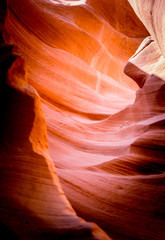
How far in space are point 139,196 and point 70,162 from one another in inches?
53.4

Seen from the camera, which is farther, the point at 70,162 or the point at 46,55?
the point at 46,55

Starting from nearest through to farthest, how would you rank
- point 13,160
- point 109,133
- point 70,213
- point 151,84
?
point 70,213 < point 13,160 < point 151,84 < point 109,133

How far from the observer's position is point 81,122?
540 cm

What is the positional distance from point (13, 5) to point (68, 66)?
92.4 inches

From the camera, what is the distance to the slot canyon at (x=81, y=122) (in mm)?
2061

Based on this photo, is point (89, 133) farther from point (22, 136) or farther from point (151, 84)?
point (22, 136)

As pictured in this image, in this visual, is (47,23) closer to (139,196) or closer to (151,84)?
(151,84)

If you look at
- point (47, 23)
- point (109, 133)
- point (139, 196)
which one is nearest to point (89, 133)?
point (109, 133)

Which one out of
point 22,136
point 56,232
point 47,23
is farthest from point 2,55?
point 47,23

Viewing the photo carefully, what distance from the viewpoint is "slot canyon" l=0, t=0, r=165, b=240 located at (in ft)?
6.76

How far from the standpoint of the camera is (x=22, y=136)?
2400 millimetres

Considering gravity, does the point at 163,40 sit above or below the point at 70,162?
above

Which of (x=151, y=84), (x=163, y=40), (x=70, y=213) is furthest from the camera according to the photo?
(x=151, y=84)

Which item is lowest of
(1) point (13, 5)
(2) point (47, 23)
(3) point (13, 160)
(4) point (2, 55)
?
(3) point (13, 160)
